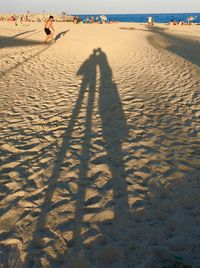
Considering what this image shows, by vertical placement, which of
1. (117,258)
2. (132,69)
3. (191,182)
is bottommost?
(117,258)

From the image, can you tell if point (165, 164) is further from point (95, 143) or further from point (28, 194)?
point (28, 194)

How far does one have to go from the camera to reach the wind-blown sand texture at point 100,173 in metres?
3.53

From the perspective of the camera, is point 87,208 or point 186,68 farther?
point 186,68

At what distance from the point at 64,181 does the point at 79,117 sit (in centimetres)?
309

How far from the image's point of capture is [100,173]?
5.09m

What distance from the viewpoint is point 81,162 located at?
17.8ft

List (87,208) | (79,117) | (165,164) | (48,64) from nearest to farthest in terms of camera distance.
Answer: (87,208)
(165,164)
(79,117)
(48,64)

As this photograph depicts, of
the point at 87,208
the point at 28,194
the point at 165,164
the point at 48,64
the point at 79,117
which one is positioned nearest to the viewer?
the point at 87,208

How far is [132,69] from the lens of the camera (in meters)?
12.9

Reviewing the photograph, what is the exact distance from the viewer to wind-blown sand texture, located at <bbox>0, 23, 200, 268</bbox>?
3527mm

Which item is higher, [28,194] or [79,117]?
[79,117]

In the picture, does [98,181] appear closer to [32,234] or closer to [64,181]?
[64,181]

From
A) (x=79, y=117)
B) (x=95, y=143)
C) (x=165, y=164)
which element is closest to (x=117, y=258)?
(x=165, y=164)

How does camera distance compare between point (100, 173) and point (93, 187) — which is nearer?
point (93, 187)
